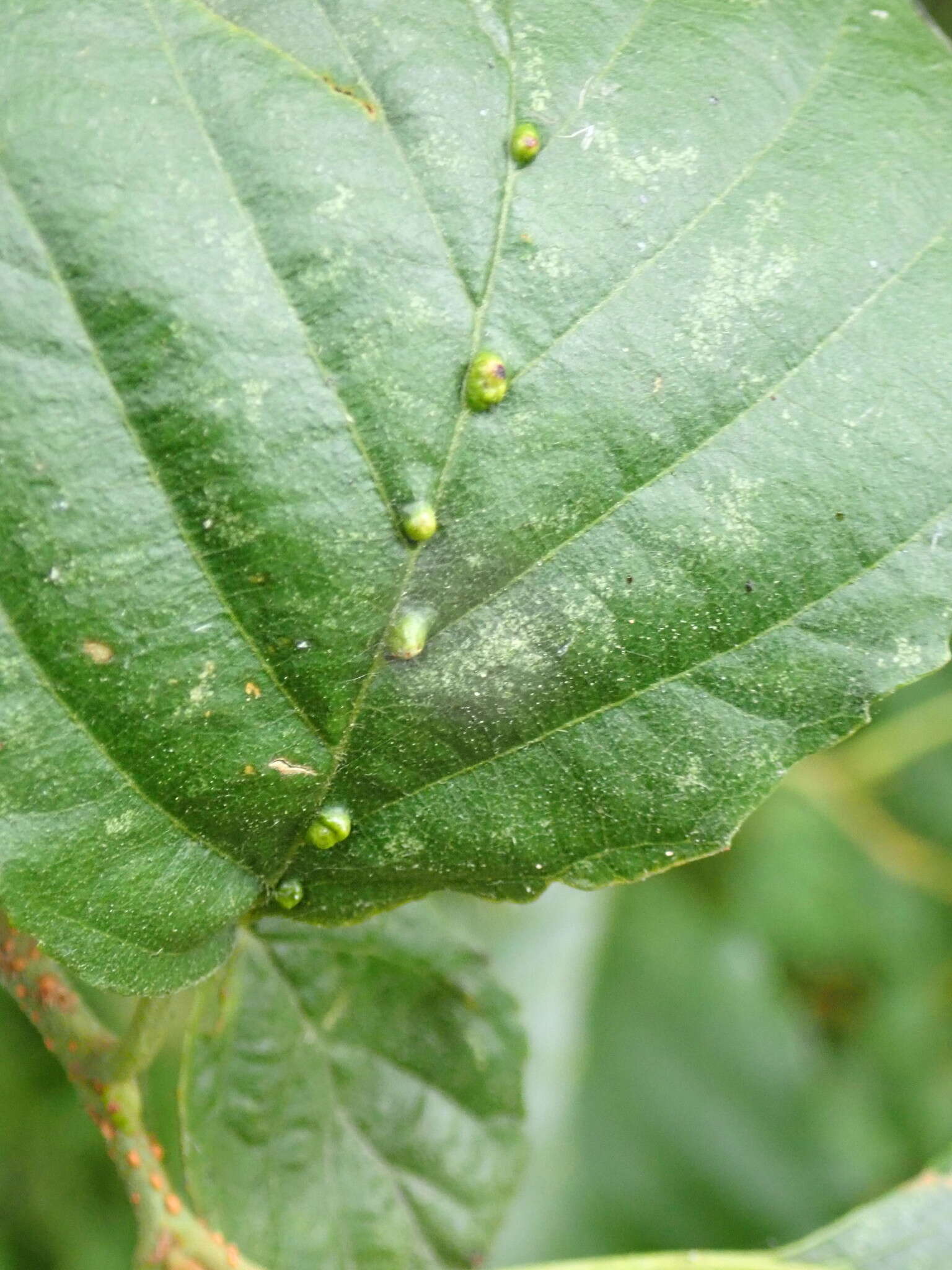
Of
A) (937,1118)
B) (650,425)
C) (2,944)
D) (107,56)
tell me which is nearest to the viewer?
(107,56)

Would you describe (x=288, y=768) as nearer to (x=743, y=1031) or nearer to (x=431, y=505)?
(x=431, y=505)

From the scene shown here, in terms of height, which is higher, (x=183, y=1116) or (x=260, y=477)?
(x=260, y=477)

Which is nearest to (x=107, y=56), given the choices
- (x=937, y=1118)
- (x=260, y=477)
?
(x=260, y=477)

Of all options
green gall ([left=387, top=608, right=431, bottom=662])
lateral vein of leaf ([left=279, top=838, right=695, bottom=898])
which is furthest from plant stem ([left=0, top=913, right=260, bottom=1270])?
green gall ([left=387, top=608, right=431, bottom=662])

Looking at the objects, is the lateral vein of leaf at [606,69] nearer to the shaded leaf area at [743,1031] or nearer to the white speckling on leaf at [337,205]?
the white speckling on leaf at [337,205]

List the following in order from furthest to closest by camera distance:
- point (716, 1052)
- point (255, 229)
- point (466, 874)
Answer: point (716, 1052) < point (466, 874) < point (255, 229)

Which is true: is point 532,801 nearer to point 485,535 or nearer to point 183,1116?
point 485,535

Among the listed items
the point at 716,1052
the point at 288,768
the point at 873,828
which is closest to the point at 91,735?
the point at 288,768
